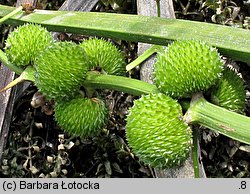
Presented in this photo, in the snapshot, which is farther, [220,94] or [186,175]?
[186,175]

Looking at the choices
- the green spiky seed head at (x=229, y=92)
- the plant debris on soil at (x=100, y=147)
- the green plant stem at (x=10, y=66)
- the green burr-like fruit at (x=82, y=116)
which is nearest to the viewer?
the green spiky seed head at (x=229, y=92)

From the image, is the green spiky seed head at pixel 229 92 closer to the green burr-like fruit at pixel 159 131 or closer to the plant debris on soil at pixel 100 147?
the green burr-like fruit at pixel 159 131

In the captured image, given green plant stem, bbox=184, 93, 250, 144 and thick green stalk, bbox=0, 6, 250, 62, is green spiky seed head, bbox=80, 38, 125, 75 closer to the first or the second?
thick green stalk, bbox=0, 6, 250, 62

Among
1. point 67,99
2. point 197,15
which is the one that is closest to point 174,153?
point 67,99

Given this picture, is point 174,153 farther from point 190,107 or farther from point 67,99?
point 67,99

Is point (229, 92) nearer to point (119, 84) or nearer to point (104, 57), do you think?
point (119, 84)

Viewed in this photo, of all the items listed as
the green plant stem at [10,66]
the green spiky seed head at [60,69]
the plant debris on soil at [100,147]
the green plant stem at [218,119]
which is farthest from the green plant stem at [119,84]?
the plant debris on soil at [100,147]
